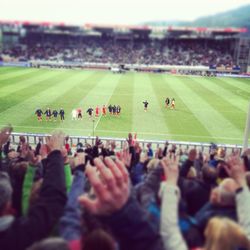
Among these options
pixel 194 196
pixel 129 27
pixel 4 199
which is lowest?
pixel 194 196

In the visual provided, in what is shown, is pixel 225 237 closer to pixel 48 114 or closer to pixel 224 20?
pixel 48 114

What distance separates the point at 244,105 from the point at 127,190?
33218mm

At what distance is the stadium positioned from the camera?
10.7ft

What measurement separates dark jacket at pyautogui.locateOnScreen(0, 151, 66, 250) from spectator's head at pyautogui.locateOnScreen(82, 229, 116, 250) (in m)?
0.81

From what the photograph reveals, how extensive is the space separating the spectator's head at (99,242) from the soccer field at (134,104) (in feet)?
A: 64.7

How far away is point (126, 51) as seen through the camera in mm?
82062

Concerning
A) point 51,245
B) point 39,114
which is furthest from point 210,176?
point 39,114

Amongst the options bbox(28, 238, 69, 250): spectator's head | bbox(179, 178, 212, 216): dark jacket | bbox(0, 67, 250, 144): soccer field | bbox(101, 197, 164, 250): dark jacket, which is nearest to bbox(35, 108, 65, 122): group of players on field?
bbox(0, 67, 250, 144): soccer field

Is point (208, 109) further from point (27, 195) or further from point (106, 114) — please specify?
point (27, 195)

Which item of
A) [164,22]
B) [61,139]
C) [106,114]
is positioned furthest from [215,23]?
[61,139]

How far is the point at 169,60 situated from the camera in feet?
248

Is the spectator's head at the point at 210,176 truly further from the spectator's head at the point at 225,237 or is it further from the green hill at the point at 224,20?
the green hill at the point at 224,20

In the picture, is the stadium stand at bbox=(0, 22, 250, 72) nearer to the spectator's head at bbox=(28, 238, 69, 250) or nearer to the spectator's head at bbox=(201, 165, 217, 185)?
the spectator's head at bbox=(201, 165, 217, 185)

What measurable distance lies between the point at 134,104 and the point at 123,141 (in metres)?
13.7
